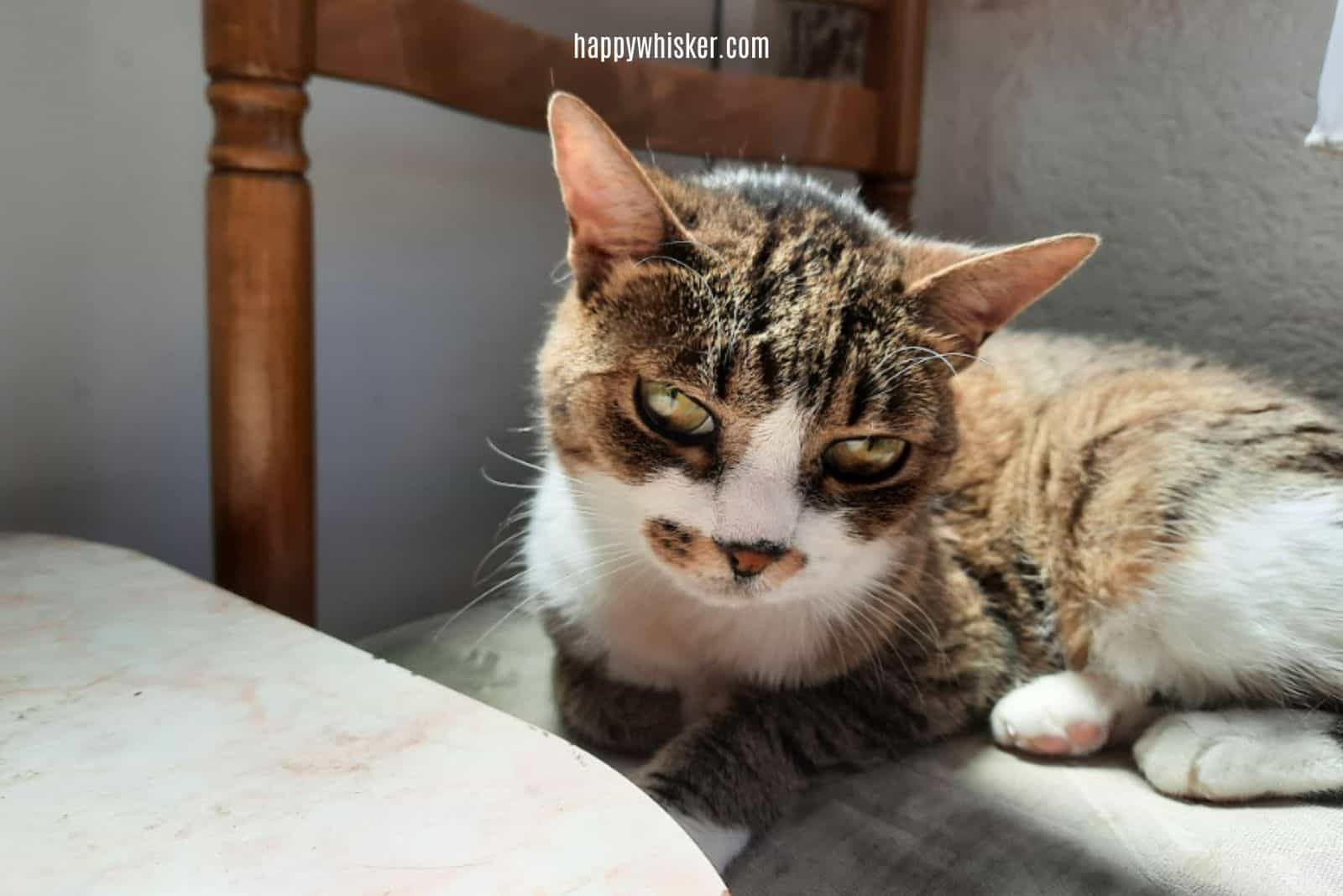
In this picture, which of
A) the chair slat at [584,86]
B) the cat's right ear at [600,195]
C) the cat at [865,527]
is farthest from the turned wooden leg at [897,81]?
the cat's right ear at [600,195]

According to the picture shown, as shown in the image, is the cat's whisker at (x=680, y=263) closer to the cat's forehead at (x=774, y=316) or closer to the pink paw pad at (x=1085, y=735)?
the cat's forehead at (x=774, y=316)

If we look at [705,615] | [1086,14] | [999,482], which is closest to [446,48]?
[705,615]

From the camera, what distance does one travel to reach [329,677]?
69 centimetres

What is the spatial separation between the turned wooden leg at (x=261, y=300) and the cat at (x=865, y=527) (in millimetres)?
252

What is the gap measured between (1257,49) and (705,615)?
1049 millimetres

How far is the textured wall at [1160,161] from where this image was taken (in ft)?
4.13

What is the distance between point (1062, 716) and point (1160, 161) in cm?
86

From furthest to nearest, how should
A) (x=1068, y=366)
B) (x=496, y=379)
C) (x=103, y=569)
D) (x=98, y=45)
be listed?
(x=496, y=379)
(x=1068, y=366)
(x=98, y=45)
(x=103, y=569)

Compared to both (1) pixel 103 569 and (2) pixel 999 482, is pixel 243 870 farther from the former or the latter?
(2) pixel 999 482

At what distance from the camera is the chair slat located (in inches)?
38.8

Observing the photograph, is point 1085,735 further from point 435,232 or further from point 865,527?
point 435,232

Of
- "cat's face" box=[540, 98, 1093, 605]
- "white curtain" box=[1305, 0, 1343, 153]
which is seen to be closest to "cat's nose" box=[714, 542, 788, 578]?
"cat's face" box=[540, 98, 1093, 605]

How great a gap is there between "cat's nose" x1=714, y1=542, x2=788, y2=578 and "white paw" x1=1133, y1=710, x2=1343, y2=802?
0.43 metres

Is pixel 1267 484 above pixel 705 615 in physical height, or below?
above
